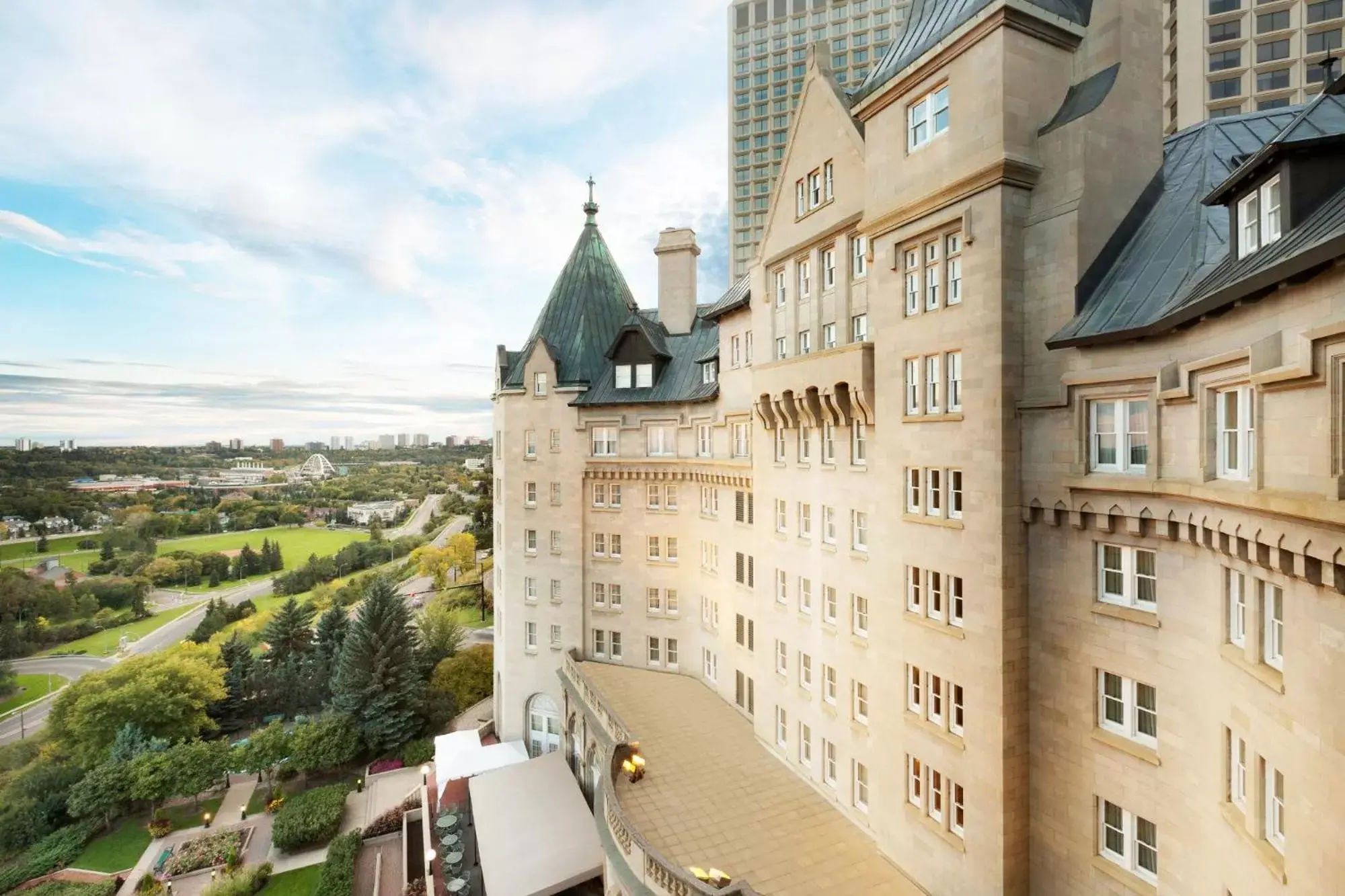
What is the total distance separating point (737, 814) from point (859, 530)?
10.7 m

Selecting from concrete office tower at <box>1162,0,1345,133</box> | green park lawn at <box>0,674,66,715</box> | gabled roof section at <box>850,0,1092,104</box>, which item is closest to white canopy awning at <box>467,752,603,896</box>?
gabled roof section at <box>850,0,1092,104</box>

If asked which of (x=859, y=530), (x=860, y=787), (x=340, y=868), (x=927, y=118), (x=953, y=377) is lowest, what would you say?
(x=340, y=868)

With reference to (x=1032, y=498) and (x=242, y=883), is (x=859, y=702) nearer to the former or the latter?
(x=1032, y=498)

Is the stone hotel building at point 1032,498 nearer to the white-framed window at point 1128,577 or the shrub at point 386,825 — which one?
the white-framed window at point 1128,577

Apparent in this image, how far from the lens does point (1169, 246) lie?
1263cm

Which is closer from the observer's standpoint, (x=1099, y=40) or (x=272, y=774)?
(x=1099, y=40)

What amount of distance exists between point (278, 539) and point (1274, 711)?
418 feet

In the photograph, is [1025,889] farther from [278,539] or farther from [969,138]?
[278,539]

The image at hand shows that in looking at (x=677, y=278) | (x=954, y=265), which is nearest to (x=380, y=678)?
(x=677, y=278)

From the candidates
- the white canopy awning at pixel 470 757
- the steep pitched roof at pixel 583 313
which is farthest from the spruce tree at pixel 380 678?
the steep pitched roof at pixel 583 313

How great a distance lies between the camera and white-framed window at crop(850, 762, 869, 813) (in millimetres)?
19375

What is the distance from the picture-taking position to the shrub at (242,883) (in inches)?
1208

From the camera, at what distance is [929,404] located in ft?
51.2

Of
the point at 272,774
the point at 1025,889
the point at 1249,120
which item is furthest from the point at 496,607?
the point at 1249,120
